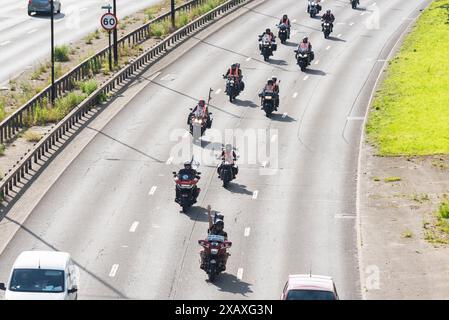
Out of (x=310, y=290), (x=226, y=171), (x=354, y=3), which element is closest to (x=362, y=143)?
(x=226, y=171)

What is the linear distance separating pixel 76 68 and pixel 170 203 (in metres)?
23.7

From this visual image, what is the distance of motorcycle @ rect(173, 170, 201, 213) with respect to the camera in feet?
155

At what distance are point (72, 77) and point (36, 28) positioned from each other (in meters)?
20.3

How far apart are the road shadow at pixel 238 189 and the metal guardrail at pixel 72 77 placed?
39.7 ft

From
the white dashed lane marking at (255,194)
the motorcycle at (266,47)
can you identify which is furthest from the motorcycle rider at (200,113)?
the motorcycle at (266,47)

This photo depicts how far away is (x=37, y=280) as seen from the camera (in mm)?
34312

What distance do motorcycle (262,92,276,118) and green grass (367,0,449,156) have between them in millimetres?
5080

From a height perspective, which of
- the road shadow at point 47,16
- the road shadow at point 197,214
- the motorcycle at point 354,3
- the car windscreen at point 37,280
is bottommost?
the road shadow at point 47,16

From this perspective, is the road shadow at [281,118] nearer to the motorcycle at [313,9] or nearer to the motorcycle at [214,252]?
the motorcycle at [214,252]

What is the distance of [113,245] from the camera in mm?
43469

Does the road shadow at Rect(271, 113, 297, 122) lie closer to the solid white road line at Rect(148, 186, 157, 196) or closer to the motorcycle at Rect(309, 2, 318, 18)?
the solid white road line at Rect(148, 186, 157, 196)

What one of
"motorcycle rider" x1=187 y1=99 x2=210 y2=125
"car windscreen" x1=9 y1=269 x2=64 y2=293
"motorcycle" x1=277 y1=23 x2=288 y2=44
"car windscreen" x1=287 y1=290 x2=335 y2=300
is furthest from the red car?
"motorcycle" x1=277 y1=23 x2=288 y2=44

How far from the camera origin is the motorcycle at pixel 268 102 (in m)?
64.2

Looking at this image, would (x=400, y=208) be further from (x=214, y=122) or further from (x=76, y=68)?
(x=76, y=68)
